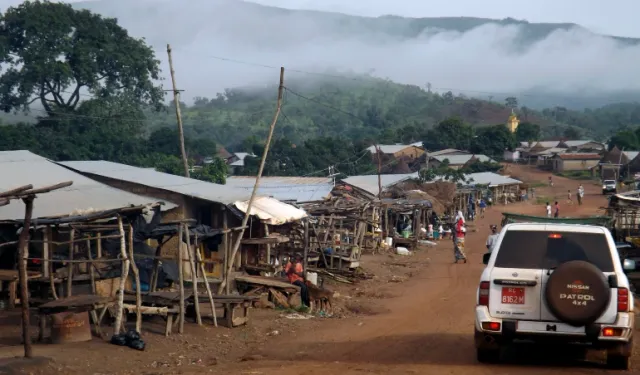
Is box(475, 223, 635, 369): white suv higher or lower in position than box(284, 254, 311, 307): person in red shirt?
higher

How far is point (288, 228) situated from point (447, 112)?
13591 centimetres

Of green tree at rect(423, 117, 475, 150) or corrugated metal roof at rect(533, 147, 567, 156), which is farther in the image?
green tree at rect(423, 117, 475, 150)

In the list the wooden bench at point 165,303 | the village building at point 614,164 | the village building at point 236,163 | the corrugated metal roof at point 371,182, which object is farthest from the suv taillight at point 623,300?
the village building at point 614,164

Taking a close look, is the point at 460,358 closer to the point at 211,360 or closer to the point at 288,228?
the point at 211,360

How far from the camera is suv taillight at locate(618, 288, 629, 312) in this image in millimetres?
9898

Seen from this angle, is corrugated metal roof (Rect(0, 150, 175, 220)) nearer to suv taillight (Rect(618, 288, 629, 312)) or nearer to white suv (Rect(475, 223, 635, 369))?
white suv (Rect(475, 223, 635, 369))

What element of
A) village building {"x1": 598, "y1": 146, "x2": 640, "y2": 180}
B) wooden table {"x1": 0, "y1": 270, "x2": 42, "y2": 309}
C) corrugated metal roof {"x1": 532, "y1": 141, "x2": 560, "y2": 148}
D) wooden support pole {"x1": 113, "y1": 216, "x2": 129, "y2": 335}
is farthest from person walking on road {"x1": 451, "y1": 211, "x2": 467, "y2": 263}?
corrugated metal roof {"x1": 532, "y1": 141, "x2": 560, "y2": 148}

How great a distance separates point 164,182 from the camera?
22.6 metres

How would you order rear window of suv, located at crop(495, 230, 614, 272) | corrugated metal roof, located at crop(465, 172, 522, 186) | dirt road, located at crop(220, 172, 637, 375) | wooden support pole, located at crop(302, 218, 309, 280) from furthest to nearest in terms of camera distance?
1. corrugated metal roof, located at crop(465, 172, 522, 186)
2. wooden support pole, located at crop(302, 218, 309, 280)
3. dirt road, located at crop(220, 172, 637, 375)
4. rear window of suv, located at crop(495, 230, 614, 272)

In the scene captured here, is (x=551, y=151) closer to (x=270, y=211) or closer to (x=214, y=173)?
(x=214, y=173)

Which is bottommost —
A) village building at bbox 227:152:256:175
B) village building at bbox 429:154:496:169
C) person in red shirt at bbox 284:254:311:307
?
village building at bbox 429:154:496:169

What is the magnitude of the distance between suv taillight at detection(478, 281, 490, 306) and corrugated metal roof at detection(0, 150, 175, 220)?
7.67 m

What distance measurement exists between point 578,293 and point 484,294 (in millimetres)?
1067

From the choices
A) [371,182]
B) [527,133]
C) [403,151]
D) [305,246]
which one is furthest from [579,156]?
[305,246]
